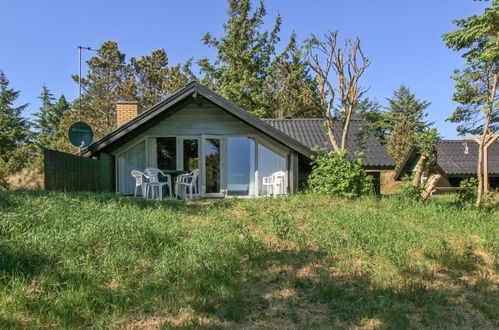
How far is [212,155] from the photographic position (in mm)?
10758

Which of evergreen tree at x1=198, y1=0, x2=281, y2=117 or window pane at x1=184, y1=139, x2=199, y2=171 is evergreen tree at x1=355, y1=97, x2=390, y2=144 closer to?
evergreen tree at x1=198, y1=0, x2=281, y2=117

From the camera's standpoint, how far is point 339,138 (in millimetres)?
13484

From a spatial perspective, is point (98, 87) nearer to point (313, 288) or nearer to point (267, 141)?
point (267, 141)

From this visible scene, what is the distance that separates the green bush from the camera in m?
8.19

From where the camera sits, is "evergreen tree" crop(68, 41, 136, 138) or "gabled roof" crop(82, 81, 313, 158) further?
"evergreen tree" crop(68, 41, 136, 138)

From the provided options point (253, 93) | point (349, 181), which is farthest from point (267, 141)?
point (253, 93)

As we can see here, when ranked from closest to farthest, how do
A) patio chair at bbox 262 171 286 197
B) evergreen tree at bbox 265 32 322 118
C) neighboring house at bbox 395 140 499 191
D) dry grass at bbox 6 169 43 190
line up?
patio chair at bbox 262 171 286 197 → neighboring house at bbox 395 140 499 191 → dry grass at bbox 6 169 43 190 → evergreen tree at bbox 265 32 322 118

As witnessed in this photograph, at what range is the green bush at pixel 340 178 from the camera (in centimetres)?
819

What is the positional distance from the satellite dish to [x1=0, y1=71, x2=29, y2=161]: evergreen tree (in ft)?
54.6

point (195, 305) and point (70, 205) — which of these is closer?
point (195, 305)

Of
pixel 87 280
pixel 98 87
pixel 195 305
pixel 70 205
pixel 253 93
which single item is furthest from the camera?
pixel 98 87

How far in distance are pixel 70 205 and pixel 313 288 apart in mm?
4873

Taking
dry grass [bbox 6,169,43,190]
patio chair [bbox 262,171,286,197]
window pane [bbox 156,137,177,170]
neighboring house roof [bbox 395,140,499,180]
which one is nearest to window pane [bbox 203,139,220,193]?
window pane [bbox 156,137,177,170]

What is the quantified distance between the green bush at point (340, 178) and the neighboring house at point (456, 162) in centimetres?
1266
